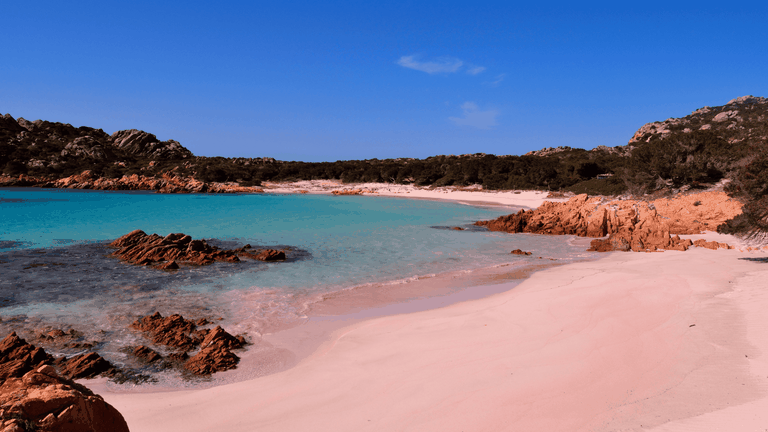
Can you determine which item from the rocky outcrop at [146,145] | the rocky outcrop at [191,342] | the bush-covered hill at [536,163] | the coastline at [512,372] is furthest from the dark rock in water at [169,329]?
the rocky outcrop at [146,145]

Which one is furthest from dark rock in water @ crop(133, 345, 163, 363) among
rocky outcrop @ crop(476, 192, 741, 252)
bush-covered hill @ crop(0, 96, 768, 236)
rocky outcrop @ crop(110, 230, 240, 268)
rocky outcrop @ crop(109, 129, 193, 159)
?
rocky outcrop @ crop(109, 129, 193, 159)

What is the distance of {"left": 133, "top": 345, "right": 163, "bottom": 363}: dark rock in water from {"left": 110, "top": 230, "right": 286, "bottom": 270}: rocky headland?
589 cm

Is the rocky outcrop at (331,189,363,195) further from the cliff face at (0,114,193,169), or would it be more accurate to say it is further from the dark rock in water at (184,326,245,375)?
the cliff face at (0,114,193,169)

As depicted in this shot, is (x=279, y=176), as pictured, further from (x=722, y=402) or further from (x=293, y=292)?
(x=722, y=402)

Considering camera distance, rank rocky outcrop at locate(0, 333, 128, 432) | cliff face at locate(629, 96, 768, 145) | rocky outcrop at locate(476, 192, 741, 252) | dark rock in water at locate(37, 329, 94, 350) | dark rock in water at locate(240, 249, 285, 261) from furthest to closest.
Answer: cliff face at locate(629, 96, 768, 145) < rocky outcrop at locate(476, 192, 741, 252) < dark rock in water at locate(240, 249, 285, 261) < dark rock in water at locate(37, 329, 94, 350) < rocky outcrop at locate(0, 333, 128, 432)

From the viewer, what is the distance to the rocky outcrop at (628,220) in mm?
14102

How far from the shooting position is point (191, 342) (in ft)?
19.1

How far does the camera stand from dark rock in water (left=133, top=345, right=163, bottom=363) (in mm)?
5266

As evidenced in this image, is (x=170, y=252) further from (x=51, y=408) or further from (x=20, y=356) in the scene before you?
(x=51, y=408)

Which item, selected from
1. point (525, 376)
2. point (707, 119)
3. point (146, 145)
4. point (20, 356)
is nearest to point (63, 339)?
point (20, 356)

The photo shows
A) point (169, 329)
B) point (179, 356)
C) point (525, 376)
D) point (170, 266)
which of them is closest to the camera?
point (525, 376)

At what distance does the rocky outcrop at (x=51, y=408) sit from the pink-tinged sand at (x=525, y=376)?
4.92 ft

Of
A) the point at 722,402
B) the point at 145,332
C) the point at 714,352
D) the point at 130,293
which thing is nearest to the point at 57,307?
the point at 130,293

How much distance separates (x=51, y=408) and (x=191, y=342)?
3943 millimetres
